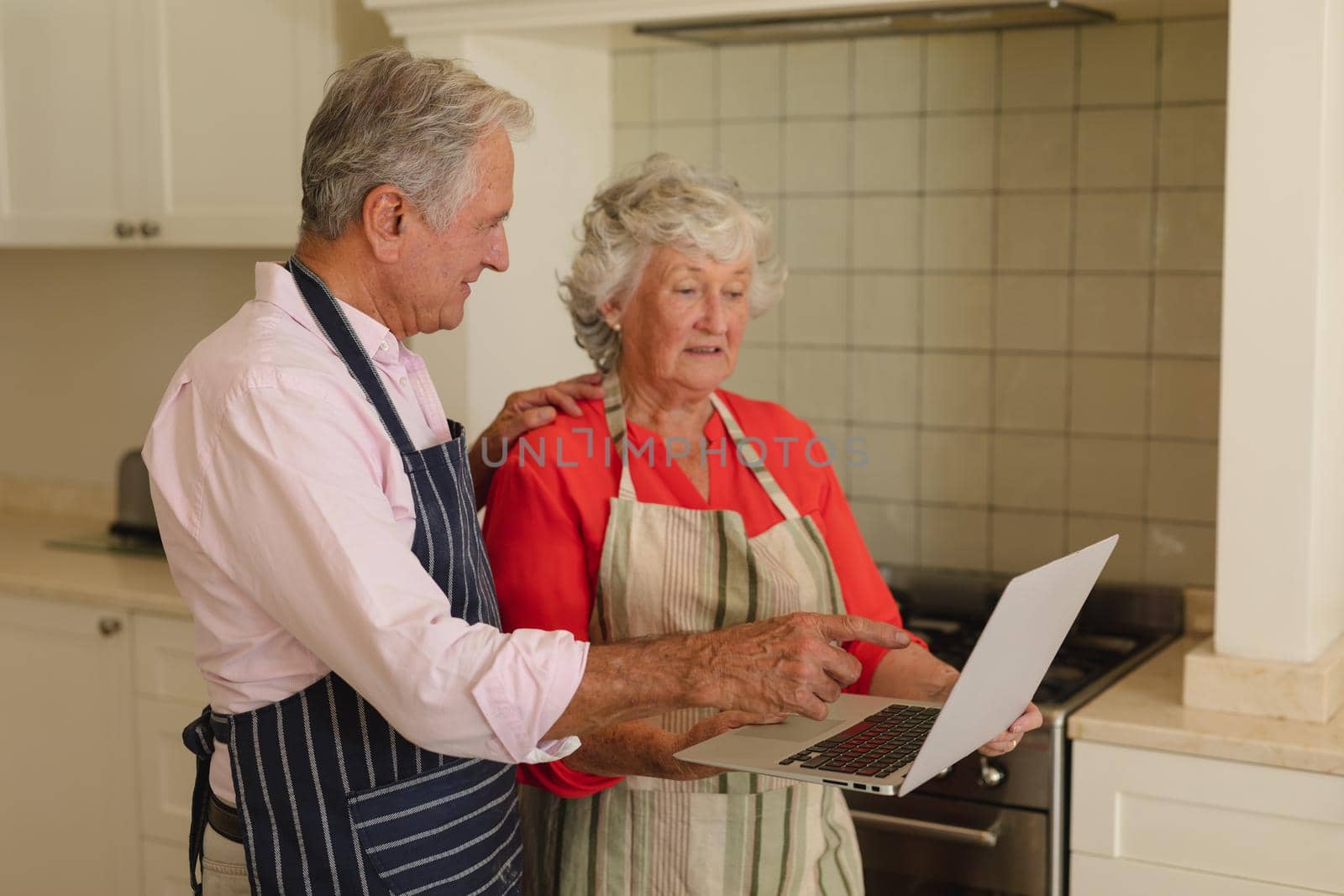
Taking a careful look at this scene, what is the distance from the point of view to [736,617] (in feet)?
5.27

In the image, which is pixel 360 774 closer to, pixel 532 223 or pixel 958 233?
pixel 532 223

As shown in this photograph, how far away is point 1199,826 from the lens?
1.81 meters

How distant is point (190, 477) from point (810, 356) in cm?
162

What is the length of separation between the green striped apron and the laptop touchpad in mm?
249

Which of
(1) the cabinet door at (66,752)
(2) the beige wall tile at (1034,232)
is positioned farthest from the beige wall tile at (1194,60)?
(1) the cabinet door at (66,752)

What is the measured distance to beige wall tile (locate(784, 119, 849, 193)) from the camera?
2.51 meters

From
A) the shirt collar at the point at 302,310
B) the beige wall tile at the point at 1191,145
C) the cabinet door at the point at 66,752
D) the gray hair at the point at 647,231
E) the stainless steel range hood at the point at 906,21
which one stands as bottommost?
the cabinet door at the point at 66,752

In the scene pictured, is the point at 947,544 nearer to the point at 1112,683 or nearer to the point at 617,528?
the point at 1112,683

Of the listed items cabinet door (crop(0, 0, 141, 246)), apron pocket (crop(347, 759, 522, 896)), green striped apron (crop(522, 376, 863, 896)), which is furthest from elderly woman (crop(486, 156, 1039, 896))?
cabinet door (crop(0, 0, 141, 246))

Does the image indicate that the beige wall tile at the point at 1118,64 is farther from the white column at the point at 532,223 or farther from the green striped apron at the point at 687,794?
the green striped apron at the point at 687,794

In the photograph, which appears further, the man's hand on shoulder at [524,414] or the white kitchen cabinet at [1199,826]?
the white kitchen cabinet at [1199,826]

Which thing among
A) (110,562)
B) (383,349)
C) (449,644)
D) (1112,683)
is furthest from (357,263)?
(110,562)

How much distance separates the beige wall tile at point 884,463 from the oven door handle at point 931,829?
0.67 m

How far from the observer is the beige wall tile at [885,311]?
2486mm
